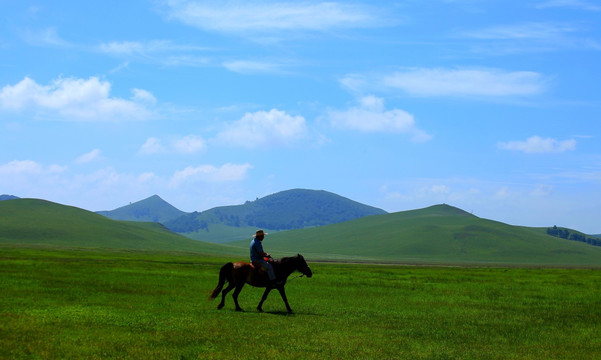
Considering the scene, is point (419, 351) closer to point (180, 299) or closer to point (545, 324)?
point (545, 324)

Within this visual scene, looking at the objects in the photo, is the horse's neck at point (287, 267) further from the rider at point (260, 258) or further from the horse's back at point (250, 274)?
the horse's back at point (250, 274)

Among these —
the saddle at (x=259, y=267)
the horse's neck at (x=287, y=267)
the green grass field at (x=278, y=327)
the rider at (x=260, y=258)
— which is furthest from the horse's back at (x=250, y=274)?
the green grass field at (x=278, y=327)

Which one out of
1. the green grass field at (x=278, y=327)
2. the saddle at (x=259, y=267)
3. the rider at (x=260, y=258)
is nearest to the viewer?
the green grass field at (x=278, y=327)

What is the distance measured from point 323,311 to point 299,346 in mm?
10013

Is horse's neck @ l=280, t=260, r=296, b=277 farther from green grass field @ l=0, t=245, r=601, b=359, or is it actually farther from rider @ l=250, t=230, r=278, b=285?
green grass field @ l=0, t=245, r=601, b=359

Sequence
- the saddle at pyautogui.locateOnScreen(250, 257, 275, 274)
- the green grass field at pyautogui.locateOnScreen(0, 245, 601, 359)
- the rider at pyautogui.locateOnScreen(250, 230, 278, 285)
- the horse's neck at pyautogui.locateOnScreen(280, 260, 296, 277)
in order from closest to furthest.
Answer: the green grass field at pyautogui.locateOnScreen(0, 245, 601, 359), the rider at pyautogui.locateOnScreen(250, 230, 278, 285), the saddle at pyautogui.locateOnScreen(250, 257, 275, 274), the horse's neck at pyautogui.locateOnScreen(280, 260, 296, 277)

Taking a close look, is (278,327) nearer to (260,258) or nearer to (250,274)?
(250,274)

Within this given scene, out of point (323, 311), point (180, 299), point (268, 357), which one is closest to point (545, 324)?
point (323, 311)

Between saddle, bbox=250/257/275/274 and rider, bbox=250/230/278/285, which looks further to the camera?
saddle, bbox=250/257/275/274

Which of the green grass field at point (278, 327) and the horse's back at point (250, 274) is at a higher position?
the horse's back at point (250, 274)

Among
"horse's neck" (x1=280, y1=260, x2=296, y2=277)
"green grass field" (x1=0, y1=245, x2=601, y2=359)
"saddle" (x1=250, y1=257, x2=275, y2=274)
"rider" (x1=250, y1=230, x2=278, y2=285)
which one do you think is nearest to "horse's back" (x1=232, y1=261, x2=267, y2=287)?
"saddle" (x1=250, y1=257, x2=275, y2=274)

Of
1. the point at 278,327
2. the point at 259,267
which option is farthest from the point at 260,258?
the point at 278,327

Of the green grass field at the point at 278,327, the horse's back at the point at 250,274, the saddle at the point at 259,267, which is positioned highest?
the saddle at the point at 259,267

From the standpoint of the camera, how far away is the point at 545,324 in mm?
25406
